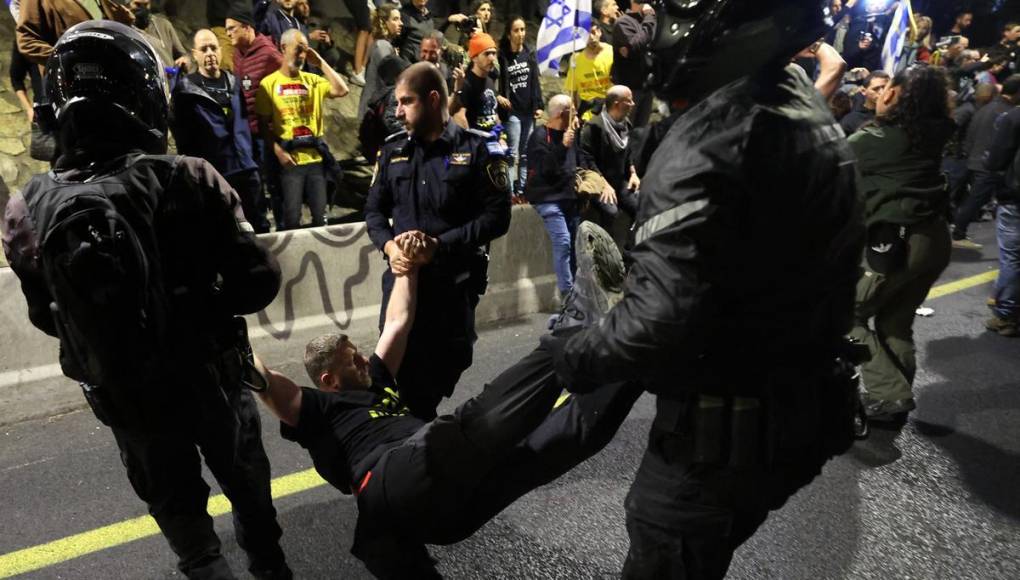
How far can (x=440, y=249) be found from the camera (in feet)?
11.5

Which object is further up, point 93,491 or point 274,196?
point 274,196

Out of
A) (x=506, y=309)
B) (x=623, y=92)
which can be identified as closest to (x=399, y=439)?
(x=506, y=309)

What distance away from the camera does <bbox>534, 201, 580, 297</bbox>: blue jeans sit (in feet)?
20.4

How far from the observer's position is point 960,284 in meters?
7.27

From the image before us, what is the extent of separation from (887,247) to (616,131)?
10.0ft

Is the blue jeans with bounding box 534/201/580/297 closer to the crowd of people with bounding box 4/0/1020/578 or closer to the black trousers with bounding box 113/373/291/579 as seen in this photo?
the crowd of people with bounding box 4/0/1020/578

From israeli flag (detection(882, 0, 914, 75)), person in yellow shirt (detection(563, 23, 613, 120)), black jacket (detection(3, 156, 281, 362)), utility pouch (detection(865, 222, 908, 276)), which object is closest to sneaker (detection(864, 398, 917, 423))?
utility pouch (detection(865, 222, 908, 276))

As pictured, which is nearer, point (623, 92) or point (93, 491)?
point (93, 491)

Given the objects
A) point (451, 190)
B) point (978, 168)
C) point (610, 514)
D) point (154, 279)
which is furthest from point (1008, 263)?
point (154, 279)

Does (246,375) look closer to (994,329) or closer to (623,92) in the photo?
(623,92)

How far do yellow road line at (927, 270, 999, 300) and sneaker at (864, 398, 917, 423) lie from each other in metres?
3.18

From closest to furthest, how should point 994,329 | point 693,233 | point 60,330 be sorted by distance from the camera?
point 693,233, point 60,330, point 994,329

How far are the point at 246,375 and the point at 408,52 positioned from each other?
530 cm

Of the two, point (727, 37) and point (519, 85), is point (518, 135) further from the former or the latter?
point (727, 37)
